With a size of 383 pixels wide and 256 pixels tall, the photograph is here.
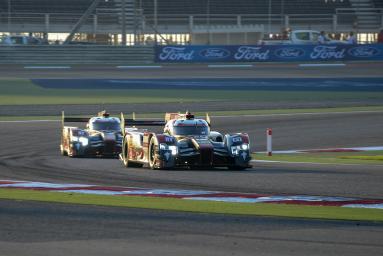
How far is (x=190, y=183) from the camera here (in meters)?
18.8

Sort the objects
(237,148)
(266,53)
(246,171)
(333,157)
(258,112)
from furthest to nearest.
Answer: (266,53)
(258,112)
(333,157)
(237,148)
(246,171)

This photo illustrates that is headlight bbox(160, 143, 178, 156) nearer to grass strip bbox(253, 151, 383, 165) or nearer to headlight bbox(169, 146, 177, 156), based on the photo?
headlight bbox(169, 146, 177, 156)

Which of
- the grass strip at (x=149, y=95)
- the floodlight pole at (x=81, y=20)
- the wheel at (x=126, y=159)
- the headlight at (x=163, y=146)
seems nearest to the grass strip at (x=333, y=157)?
the wheel at (x=126, y=159)

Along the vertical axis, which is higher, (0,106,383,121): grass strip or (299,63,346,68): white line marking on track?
(299,63,346,68): white line marking on track

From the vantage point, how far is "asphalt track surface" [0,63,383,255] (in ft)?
38.4

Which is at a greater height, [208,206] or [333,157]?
[208,206]

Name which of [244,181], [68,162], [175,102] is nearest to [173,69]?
[175,102]

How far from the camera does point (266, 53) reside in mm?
64125

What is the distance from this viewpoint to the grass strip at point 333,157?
969 inches

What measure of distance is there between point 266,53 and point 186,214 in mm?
50450

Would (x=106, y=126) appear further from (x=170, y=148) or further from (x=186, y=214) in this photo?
(x=186, y=214)

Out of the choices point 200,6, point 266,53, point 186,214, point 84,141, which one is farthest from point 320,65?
point 186,214

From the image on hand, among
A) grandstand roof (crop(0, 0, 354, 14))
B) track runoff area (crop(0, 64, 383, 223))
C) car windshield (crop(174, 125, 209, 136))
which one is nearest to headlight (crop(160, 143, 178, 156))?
car windshield (crop(174, 125, 209, 136))

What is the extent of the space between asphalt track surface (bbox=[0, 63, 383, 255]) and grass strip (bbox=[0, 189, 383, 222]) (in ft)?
1.71
